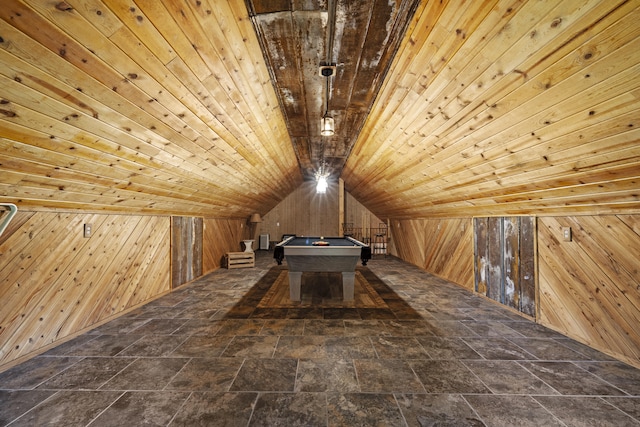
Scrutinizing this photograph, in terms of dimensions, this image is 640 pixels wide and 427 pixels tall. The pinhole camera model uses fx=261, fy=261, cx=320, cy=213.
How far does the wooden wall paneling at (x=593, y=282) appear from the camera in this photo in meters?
2.36

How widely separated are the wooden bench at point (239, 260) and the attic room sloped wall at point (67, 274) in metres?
2.60

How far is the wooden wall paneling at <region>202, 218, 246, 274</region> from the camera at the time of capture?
6085 millimetres

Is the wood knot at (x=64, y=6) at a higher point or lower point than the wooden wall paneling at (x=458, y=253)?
higher

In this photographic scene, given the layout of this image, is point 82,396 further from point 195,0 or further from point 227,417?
point 195,0

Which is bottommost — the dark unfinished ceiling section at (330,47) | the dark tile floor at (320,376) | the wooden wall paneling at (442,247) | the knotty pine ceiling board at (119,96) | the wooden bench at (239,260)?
the dark tile floor at (320,376)

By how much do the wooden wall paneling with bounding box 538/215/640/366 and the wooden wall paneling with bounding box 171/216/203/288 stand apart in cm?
557

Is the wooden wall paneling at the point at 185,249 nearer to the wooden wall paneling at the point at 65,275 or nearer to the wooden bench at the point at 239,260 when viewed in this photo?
the wooden wall paneling at the point at 65,275

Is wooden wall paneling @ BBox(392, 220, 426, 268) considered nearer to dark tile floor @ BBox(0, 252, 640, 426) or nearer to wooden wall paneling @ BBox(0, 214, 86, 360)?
dark tile floor @ BBox(0, 252, 640, 426)

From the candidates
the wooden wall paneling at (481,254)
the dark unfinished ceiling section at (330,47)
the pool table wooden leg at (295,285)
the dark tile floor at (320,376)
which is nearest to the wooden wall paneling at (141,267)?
the dark tile floor at (320,376)

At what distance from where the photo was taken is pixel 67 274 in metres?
2.81

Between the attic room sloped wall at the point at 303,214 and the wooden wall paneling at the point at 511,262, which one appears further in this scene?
the attic room sloped wall at the point at 303,214

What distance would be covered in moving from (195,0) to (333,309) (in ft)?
11.8

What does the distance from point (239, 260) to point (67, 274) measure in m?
4.25

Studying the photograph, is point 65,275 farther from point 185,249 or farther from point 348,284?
point 348,284
